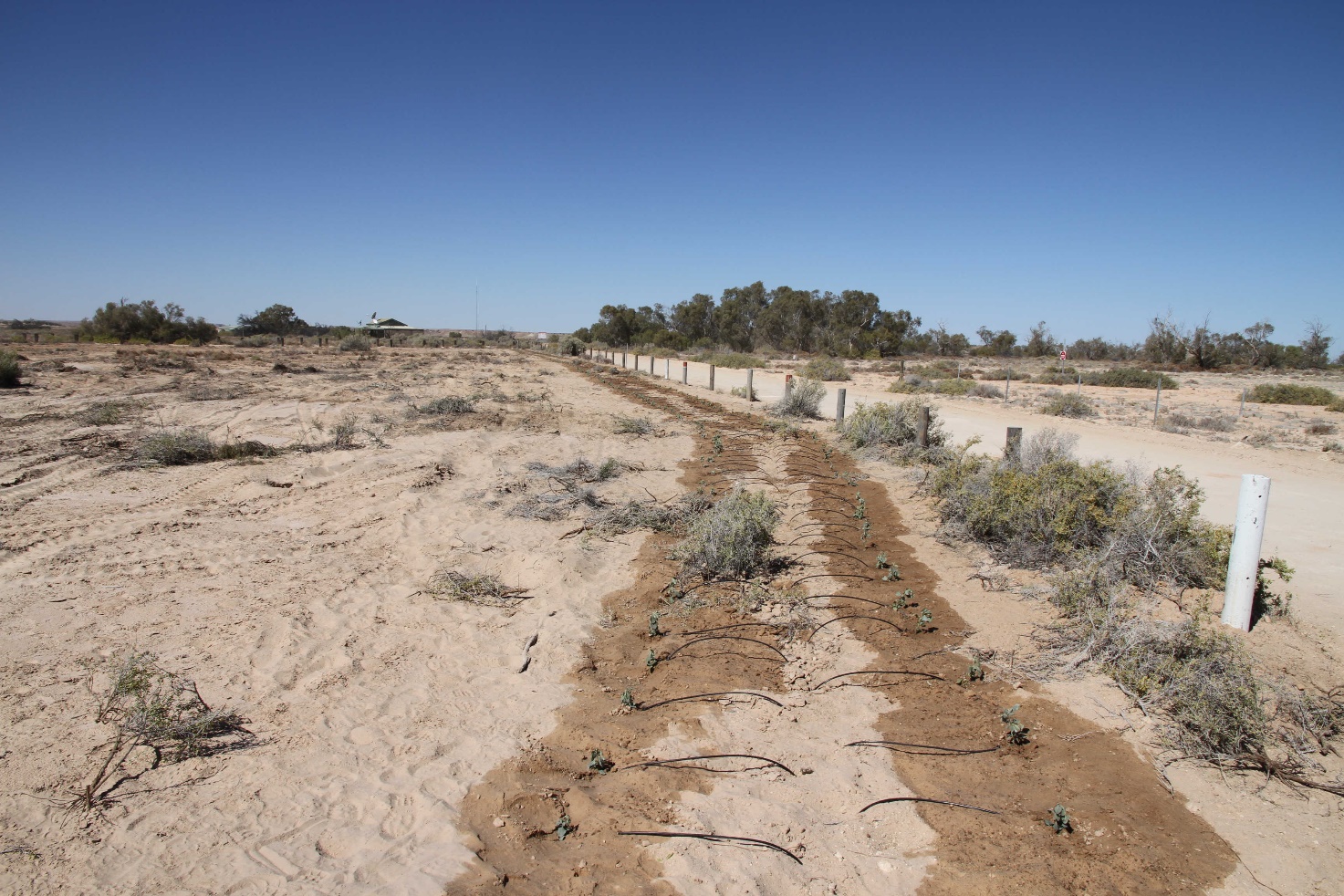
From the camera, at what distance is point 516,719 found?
4.33 meters

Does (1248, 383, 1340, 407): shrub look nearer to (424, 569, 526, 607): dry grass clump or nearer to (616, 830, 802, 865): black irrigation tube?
(424, 569, 526, 607): dry grass clump

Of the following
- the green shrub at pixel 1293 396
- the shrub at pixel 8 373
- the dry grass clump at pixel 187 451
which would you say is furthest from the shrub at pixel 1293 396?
the shrub at pixel 8 373

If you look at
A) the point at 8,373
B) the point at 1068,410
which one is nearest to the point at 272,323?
the point at 8,373

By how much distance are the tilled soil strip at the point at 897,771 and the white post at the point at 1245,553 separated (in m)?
1.74

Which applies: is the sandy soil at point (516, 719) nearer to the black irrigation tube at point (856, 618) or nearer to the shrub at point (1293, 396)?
the black irrigation tube at point (856, 618)

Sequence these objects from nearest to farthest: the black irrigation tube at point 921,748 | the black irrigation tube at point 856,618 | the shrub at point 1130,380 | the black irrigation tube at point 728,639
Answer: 1. the black irrigation tube at point 921,748
2. the black irrigation tube at point 728,639
3. the black irrigation tube at point 856,618
4. the shrub at point 1130,380

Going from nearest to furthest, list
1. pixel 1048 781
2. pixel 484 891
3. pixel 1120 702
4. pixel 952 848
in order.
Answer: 1. pixel 484 891
2. pixel 952 848
3. pixel 1048 781
4. pixel 1120 702

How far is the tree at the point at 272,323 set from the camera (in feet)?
203

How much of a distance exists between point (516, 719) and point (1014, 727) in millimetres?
2942

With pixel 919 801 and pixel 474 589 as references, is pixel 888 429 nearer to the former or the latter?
pixel 474 589

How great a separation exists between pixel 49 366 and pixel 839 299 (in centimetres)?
5021

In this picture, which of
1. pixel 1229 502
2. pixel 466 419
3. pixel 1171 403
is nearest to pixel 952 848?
pixel 1229 502

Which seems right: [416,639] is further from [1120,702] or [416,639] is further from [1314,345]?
[1314,345]

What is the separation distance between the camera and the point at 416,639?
5.31m
